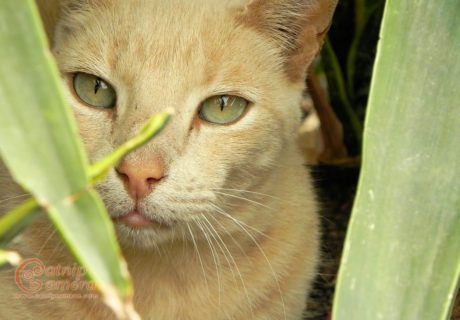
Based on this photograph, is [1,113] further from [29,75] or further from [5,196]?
[5,196]

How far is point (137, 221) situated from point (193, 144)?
0.17 metres

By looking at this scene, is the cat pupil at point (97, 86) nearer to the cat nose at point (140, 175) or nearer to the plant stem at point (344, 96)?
the cat nose at point (140, 175)

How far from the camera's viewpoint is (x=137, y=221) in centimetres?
117

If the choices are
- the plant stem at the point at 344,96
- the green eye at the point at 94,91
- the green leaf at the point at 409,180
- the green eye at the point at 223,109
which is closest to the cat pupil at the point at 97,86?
the green eye at the point at 94,91

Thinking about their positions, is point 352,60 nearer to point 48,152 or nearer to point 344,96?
point 344,96

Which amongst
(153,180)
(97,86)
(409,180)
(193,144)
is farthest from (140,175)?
(409,180)

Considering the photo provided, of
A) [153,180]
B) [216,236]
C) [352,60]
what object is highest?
[352,60]

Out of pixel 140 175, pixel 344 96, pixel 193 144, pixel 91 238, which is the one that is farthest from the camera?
pixel 344 96

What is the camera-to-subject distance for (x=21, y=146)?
0.60 m

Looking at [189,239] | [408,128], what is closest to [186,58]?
[189,239]

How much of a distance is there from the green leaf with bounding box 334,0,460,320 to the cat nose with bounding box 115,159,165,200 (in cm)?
38

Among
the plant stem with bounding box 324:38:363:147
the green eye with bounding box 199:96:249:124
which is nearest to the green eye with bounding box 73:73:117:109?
the green eye with bounding box 199:96:249:124

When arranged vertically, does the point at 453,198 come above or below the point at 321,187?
above

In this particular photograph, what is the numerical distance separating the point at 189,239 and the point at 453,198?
0.65m
